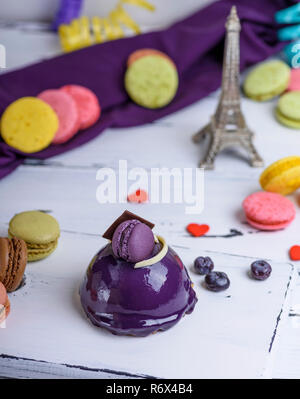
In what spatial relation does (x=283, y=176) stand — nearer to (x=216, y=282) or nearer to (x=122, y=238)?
(x=216, y=282)

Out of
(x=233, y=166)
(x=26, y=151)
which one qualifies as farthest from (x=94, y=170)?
(x=233, y=166)

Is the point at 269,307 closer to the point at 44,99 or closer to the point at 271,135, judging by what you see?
the point at 271,135

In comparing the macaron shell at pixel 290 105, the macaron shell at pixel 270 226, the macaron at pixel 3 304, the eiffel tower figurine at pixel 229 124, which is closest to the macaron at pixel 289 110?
the macaron shell at pixel 290 105

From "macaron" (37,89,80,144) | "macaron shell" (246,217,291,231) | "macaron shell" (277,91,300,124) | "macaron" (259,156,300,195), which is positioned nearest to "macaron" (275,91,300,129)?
"macaron shell" (277,91,300,124)

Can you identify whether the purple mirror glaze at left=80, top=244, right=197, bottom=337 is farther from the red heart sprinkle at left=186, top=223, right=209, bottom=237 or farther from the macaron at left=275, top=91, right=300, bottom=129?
the macaron at left=275, top=91, right=300, bottom=129

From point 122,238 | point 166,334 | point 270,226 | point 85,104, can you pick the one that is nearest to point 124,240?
point 122,238

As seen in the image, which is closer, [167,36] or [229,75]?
[229,75]
